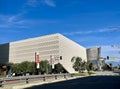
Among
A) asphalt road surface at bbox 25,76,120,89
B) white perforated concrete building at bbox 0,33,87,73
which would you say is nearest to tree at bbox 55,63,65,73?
white perforated concrete building at bbox 0,33,87,73

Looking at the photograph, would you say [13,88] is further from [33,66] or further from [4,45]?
[4,45]

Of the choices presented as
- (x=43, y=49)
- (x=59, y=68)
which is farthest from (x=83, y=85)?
(x=43, y=49)

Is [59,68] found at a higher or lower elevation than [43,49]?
lower

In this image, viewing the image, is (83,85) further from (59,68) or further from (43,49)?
(43,49)

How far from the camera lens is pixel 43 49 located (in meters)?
159

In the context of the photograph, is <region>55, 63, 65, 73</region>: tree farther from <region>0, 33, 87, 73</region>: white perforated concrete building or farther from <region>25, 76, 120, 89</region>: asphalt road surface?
<region>25, 76, 120, 89</region>: asphalt road surface

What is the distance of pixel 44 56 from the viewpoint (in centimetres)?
15688

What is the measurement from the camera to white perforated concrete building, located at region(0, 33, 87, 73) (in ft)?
499

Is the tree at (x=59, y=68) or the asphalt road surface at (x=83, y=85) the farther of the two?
the tree at (x=59, y=68)

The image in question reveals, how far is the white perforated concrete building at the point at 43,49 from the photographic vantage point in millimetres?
152000

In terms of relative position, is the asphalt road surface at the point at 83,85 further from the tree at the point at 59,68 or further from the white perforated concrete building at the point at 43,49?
the white perforated concrete building at the point at 43,49

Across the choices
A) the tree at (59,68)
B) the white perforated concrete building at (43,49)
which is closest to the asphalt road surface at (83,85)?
the tree at (59,68)

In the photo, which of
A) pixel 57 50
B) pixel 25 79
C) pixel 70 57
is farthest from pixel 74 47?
pixel 25 79

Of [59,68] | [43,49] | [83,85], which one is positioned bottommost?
[83,85]
